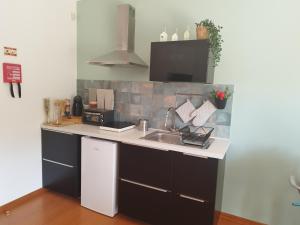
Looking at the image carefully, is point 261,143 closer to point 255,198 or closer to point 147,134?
point 255,198

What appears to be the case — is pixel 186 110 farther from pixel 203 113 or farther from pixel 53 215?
pixel 53 215

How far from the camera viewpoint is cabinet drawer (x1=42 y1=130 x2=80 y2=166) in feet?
7.84

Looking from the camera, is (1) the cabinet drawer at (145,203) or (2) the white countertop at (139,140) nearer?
(2) the white countertop at (139,140)

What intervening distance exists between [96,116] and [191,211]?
148 centimetres

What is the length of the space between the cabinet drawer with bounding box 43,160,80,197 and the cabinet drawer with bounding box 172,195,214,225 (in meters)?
1.15

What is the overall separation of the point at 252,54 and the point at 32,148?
8.39 ft

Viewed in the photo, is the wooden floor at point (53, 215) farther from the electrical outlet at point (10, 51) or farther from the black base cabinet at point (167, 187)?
the electrical outlet at point (10, 51)

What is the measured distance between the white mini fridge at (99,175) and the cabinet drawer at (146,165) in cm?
11

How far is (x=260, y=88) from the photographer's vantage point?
2.06m

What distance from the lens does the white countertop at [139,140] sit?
1.80m

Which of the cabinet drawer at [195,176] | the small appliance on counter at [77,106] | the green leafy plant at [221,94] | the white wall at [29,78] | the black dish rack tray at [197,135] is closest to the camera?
the cabinet drawer at [195,176]

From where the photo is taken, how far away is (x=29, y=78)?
2426 mm

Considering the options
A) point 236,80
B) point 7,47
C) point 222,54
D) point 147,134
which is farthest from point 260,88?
point 7,47

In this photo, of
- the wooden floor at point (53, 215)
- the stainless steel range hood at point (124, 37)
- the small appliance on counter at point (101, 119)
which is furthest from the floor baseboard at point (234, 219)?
the stainless steel range hood at point (124, 37)
